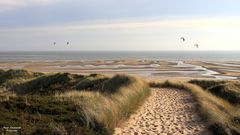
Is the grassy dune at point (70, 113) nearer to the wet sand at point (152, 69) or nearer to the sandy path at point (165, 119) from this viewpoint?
the sandy path at point (165, 119)

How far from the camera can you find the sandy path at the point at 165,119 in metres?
11.5

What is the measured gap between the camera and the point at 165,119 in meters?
13.4

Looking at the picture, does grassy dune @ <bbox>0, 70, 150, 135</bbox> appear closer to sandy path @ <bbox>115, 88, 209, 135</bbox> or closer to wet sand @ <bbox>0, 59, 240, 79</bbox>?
sandy path @ <bbox>115, 88, 209, 135</bbox>

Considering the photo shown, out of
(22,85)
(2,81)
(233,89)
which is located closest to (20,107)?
(22,85)

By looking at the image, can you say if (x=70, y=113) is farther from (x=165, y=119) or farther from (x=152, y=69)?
(x=152, y=69)

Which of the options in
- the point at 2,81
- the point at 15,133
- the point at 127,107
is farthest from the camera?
the point at 2,81

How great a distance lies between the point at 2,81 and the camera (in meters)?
30.6

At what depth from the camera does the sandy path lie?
11.5m

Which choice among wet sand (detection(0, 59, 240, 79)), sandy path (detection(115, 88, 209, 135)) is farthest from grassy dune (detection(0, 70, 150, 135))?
wet sand (detection(0, 59, 240, 79))

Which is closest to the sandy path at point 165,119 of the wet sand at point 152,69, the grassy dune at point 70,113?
the grassy dune at point 70,113

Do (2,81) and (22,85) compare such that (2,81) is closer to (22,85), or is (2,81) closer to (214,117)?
(22,85)

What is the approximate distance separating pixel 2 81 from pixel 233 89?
18.7 metres

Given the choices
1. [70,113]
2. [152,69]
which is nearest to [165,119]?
[70,113]

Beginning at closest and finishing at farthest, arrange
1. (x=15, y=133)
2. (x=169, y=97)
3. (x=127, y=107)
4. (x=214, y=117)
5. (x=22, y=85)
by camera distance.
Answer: (x=15, y=133) < (x=214, y=117) < (x=127, y=107) < (x=169, y=97) < (x=22, y=85)
